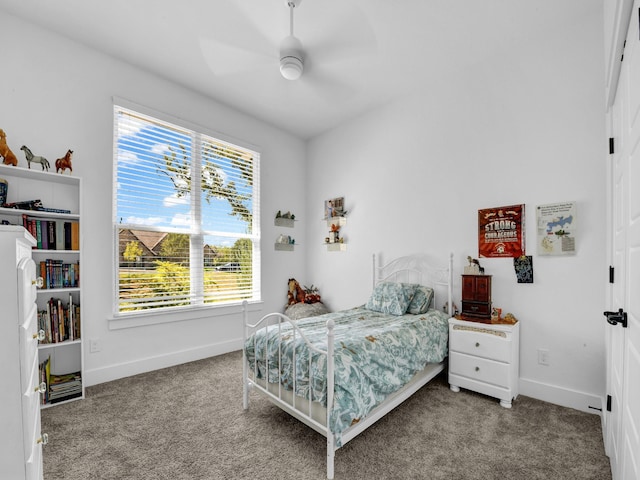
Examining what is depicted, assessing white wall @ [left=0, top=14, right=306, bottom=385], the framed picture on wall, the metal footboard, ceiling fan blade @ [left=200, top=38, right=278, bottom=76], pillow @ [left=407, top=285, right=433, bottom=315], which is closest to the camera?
the metal footboard

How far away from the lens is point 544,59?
254 centimetres

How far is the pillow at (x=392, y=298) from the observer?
9.71ft

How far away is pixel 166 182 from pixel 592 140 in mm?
3869

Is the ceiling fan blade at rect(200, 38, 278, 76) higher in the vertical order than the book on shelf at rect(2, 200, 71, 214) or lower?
higher

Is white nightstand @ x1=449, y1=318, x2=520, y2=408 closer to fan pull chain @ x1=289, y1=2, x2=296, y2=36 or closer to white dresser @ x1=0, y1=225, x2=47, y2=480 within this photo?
white dresser @ x1=0, y1=225, x2=47, y2=480

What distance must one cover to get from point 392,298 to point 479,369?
0.95 meters

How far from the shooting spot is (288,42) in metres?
2.45

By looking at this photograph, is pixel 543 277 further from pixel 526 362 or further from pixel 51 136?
pixel 51 136

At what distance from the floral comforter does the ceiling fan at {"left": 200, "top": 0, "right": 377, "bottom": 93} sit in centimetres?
222

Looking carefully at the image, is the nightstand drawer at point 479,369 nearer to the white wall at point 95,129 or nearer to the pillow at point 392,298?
the pillow at point 392,298

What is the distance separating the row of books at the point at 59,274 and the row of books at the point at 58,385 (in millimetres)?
589

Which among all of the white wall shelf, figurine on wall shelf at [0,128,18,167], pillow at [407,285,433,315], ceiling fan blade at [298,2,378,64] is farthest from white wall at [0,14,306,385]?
pillow at [407,285,433,315]

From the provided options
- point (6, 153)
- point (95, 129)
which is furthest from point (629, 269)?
point (95, 129)

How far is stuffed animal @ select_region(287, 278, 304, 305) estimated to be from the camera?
4.25m
